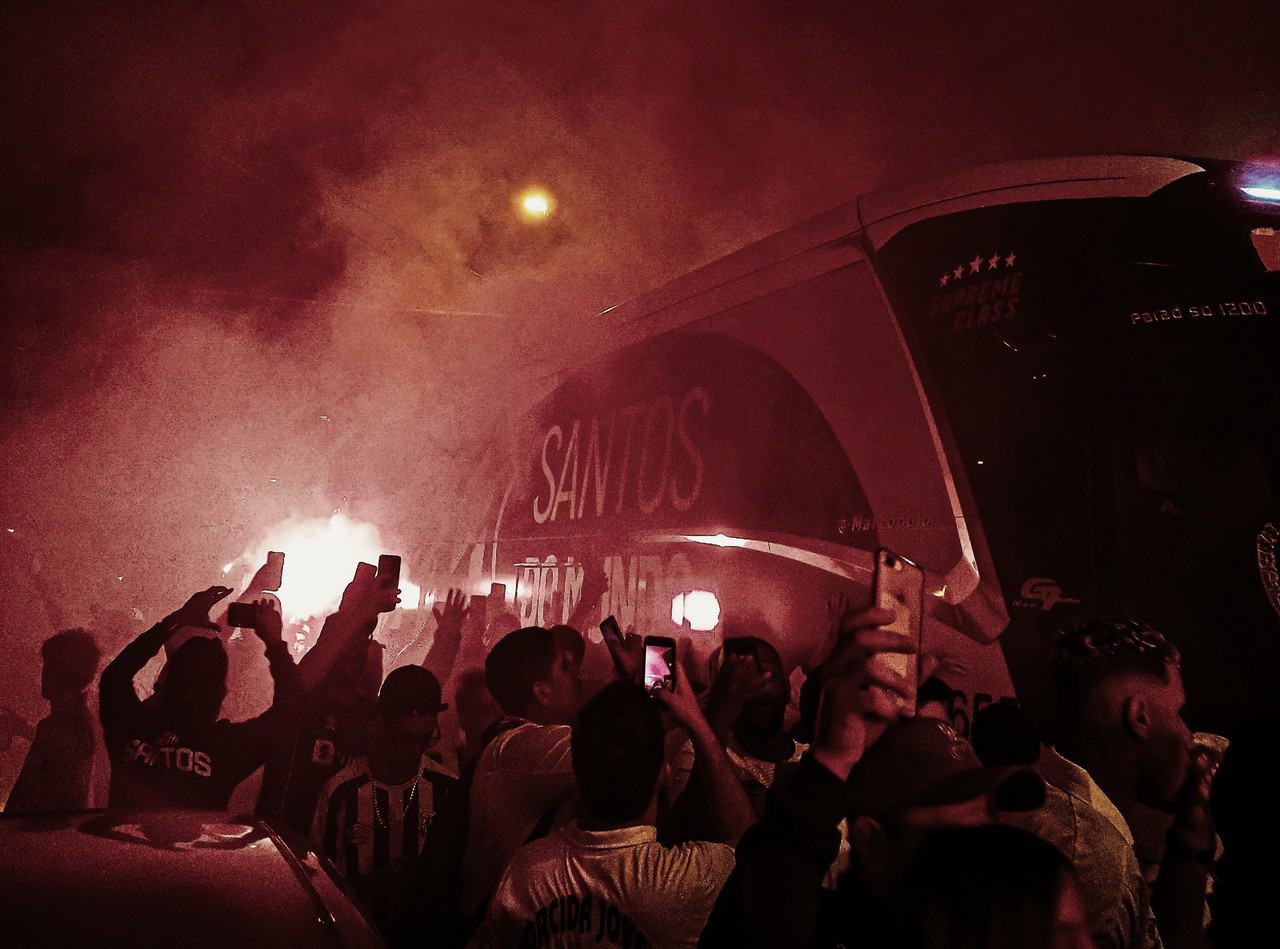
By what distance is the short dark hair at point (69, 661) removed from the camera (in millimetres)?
4477

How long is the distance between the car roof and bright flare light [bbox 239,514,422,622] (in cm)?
665

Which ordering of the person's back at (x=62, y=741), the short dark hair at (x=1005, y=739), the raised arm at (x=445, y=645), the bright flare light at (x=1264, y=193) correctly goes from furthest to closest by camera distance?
the raised arm at (x=445, y=645), the person's back at (x=62, y=741), the bright flare light at (x=1264, y=193), the short dark hair at (x=1005, y=739)

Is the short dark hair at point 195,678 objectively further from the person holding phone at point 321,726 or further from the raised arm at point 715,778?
the raised arm at point 715,778

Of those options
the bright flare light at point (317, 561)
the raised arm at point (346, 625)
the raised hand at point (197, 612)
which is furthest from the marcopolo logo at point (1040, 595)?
the bright flare light at point (317, 561)

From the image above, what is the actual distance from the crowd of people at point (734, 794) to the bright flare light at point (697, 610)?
118 mm

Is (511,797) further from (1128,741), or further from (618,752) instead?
(1128,741)

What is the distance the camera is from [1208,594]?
2.56 metres

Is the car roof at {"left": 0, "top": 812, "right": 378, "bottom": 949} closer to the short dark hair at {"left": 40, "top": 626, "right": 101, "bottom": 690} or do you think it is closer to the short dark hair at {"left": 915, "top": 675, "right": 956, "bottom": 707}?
the short dark hair at {"left": 915, "top": 675, "right": 956, "bottom": 707}

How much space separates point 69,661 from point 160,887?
3273 millimetres

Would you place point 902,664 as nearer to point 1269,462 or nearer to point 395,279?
point 1269,462

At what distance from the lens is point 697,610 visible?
13.9 feet

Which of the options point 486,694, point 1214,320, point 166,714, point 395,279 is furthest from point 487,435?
point 1214,320

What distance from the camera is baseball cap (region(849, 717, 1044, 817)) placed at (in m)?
1.61

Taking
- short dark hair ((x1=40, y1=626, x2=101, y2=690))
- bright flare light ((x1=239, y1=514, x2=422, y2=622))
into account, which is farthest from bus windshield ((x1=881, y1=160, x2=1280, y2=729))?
bright flare light ((x1=239, y1=514, x2=422, y2=622))
